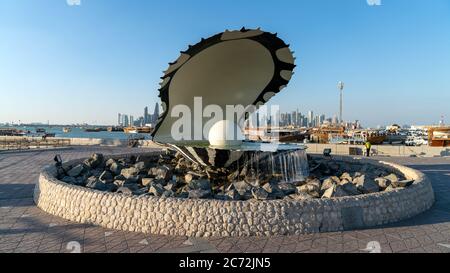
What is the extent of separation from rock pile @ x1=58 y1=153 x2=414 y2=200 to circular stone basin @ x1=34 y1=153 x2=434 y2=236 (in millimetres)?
764

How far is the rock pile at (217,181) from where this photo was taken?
8.12 m

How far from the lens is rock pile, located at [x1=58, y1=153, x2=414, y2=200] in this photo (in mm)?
8117

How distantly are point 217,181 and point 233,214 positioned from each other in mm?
3979

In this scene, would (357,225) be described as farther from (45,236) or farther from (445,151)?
(445,151)

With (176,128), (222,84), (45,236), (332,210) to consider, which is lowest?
(45,236)

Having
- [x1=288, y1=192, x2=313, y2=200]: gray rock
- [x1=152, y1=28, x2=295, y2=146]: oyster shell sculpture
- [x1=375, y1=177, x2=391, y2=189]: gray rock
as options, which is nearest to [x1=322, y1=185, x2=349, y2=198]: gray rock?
[x1=288, y1=192, x2=313, y2=200]: gray rock

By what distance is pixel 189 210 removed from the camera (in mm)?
6754

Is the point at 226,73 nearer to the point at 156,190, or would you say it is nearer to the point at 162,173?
the point at 162,173

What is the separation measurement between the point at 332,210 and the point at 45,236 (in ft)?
20.4

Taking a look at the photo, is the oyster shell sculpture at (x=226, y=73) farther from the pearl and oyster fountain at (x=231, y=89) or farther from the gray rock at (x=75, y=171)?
the gray rock at (x=75, y=171)

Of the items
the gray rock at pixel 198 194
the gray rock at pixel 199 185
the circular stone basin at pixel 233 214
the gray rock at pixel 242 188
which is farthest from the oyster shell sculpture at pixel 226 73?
the circular stone basin at pixel 233 214

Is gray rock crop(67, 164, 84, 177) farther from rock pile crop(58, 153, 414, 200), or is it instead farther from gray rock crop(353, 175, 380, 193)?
gray rock crop(353, 175, 380, 193)

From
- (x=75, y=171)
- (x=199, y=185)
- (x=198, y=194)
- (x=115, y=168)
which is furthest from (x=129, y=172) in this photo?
(x=198, y=194)
